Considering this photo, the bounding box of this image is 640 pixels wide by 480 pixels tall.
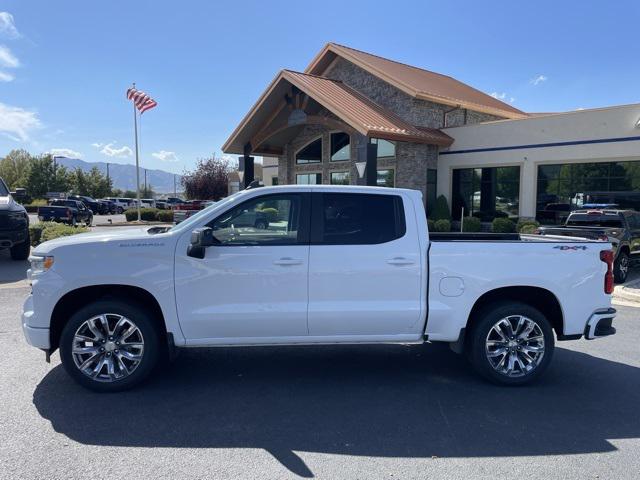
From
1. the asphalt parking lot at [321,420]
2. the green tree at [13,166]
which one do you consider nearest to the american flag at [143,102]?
the asphalt parking lot at [321,420]

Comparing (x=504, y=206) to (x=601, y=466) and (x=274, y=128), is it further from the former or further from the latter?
(x=601, y=466)

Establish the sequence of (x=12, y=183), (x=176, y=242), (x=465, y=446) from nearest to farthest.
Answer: (x=465, y=446), (x=176, y=242), (x=12, y=183)

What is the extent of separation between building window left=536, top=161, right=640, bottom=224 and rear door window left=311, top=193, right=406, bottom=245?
44.0 ft

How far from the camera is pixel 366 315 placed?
4566 millimetres

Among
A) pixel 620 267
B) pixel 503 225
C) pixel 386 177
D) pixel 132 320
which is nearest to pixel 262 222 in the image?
Result: pixel 132 320

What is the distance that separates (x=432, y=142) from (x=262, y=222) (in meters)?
16.6

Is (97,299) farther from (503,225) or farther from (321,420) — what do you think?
(503,225)

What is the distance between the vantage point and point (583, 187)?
57.5 ft

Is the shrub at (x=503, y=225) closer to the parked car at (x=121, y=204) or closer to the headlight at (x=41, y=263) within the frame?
the headlight at (x=41, y=263)

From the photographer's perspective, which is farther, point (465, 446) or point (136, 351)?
point (136, 351)

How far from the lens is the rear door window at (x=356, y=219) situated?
182 inches

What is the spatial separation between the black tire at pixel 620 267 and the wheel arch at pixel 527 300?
6.91 meters

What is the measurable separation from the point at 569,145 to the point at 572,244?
14.7 metres

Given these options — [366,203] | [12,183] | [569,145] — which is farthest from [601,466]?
[12,183]
